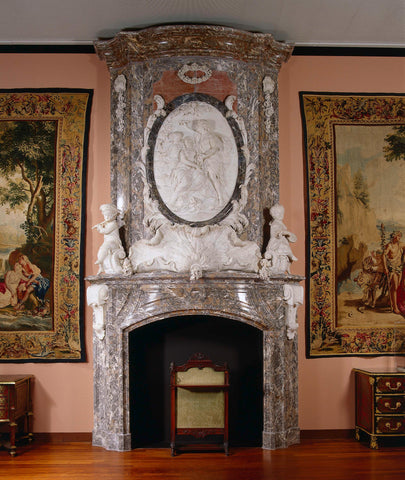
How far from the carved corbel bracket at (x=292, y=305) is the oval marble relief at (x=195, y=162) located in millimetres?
1033

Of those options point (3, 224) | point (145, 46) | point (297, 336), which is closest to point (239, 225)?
point (297, 336)

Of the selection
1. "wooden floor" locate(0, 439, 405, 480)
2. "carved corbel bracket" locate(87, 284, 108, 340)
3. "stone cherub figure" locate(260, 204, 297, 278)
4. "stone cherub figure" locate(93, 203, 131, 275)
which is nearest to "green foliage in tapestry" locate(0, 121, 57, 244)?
"stone cherub figure" locate(93, 203, 131, 275)

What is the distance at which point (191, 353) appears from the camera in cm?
566

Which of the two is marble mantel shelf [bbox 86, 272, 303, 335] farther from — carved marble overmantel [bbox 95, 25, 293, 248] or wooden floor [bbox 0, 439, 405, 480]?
wooden floor [bbox 0, 439, 405, 480]

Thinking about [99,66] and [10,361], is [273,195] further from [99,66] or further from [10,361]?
[10,361]

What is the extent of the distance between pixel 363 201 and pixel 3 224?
3.80m

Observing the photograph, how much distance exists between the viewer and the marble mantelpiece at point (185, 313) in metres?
5.27

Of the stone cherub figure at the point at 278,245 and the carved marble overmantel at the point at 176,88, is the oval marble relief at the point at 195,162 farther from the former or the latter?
the stone cherub figure at the point at 278,245

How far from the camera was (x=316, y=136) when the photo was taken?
5.94m

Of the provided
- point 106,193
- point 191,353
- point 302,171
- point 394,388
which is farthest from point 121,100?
point 394,388

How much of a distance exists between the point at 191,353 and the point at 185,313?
604 mm

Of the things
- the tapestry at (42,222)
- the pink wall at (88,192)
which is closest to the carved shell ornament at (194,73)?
the pink wall at (88,192)

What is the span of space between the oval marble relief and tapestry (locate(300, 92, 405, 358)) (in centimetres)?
96

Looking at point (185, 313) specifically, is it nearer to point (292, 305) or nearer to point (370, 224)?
point (292, 305)
